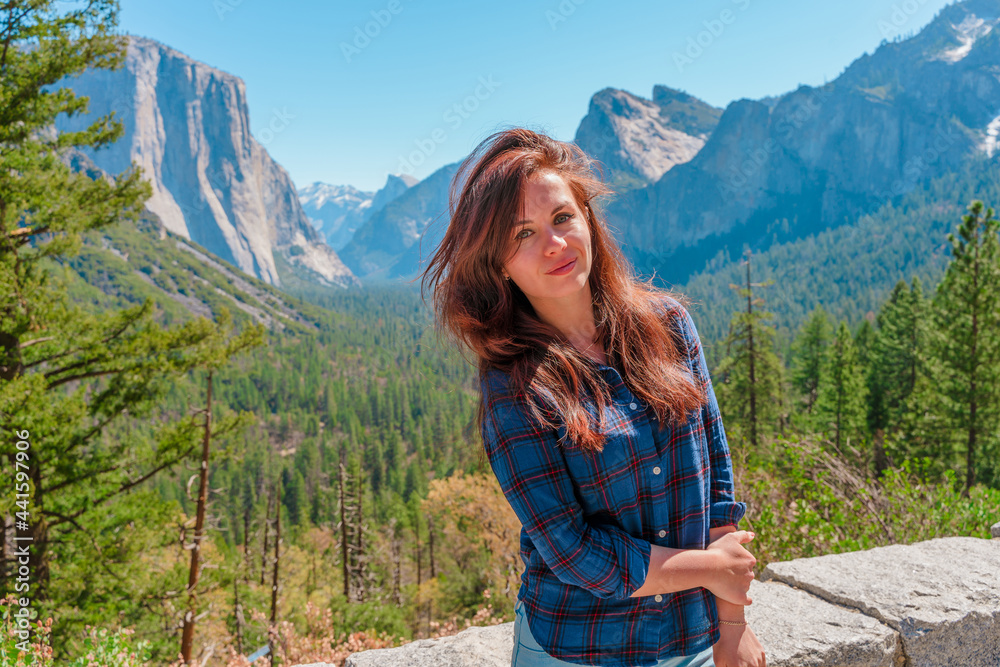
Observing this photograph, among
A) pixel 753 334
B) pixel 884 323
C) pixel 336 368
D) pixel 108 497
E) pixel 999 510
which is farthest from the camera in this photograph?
pixel 336 368

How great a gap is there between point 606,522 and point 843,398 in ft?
83.8

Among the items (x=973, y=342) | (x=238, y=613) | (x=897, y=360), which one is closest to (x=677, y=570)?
(x=973, y=342)

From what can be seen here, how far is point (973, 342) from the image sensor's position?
15.2 meters

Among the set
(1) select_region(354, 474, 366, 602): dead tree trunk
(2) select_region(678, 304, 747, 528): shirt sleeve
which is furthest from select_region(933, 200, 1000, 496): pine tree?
(1) select_region(354, 474, 366, 602): dead tree trunk

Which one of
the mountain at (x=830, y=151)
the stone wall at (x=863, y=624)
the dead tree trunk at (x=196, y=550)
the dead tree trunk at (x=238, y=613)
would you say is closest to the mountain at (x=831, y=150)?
the mountain at (x=830, y=151)

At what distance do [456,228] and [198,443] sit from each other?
30.3ft

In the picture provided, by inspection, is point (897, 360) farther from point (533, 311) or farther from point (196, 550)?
point (533, 311)

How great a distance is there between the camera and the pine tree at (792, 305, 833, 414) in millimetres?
28203

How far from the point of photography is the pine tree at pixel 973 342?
576 inches

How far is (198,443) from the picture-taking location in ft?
29.5

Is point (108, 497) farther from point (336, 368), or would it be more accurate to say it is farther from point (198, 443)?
point (336, 368)

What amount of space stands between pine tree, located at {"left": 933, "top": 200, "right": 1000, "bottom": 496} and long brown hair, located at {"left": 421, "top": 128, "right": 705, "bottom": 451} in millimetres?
17643

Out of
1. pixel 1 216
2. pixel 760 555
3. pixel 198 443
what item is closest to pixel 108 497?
pixel 198 443

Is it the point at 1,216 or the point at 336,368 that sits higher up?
the point at 1,216
